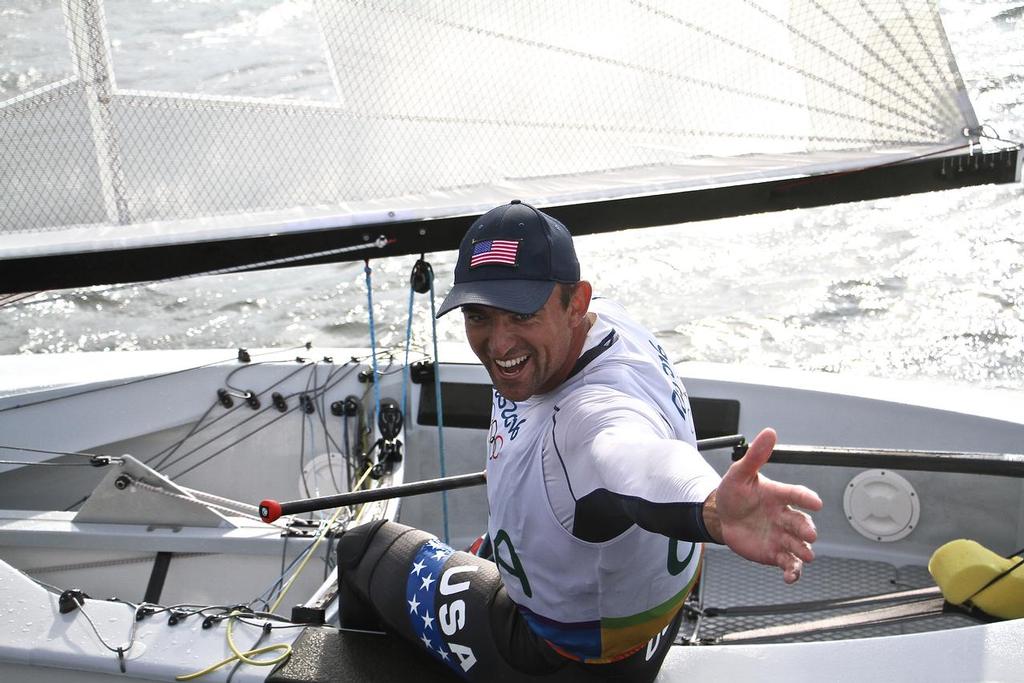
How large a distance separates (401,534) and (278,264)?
890 mm

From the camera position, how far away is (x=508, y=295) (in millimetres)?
1511

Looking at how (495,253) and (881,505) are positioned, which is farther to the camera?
(881,505)

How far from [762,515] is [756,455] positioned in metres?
0.07

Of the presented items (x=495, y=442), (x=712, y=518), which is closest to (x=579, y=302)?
(x=495, y=442)

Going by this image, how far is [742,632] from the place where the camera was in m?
2.77

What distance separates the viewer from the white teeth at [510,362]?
1544mm

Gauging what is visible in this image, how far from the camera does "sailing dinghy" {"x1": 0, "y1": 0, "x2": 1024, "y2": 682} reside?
2648mm

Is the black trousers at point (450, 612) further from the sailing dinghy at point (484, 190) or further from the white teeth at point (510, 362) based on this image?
the white teeth at point (510, 362)

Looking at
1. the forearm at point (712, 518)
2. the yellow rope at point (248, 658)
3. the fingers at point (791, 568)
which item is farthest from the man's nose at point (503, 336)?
the yellow rope at point (248, 658)

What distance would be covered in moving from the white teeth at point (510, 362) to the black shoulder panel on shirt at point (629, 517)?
250 mm

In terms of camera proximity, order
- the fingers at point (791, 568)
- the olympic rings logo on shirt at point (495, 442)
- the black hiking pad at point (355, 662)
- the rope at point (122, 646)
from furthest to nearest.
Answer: the rope at point (122, 646)
the black hiking pad at point (355, 662)
the olympic rings logo on shirt at point (495, 442)
the fingers at point (791, 568)

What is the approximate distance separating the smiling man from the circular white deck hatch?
1.63 m

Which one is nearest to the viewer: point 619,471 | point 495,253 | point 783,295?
point 619,471

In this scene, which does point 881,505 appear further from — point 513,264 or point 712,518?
point 712,518
